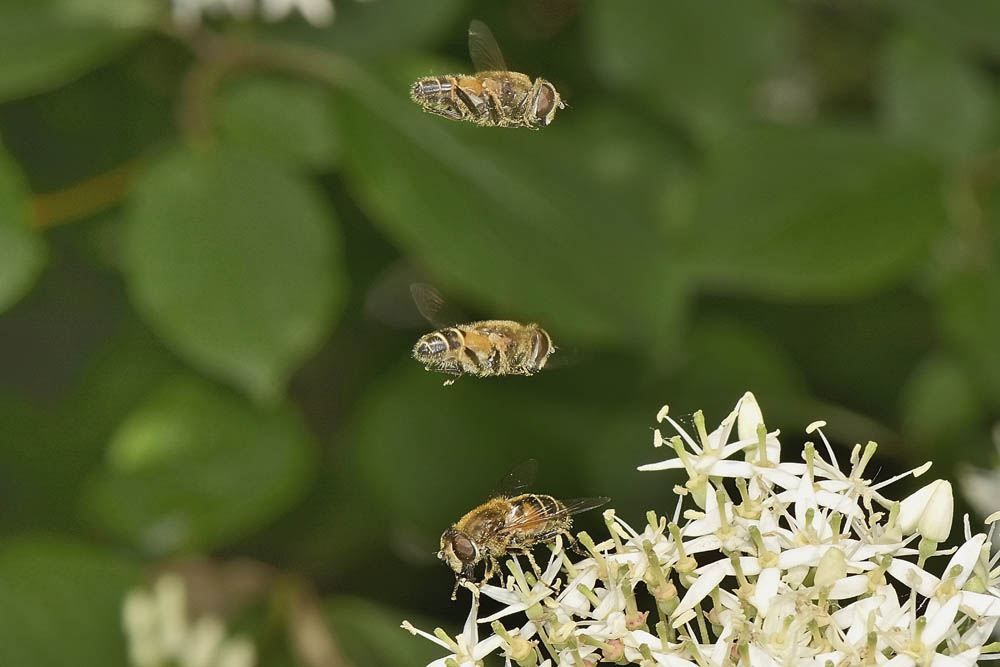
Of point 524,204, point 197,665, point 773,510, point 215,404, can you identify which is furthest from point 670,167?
point 773,510

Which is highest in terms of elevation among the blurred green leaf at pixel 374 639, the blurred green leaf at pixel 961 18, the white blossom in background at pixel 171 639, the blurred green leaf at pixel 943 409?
the blurred green leaf at pixel 961 18

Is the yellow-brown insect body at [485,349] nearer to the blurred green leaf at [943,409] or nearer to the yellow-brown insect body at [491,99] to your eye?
the yellow-brown insect body at [491,99]

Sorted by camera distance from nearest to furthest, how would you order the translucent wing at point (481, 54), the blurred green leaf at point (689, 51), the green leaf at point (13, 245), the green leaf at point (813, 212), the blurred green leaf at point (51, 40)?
the translucent wing at point (481, 54)
the green leaf at point (13, 245)
the blurred green leaf at point (51, 40)
the green leaf at point (813, 212)
the blurred green leaf at point (689, 51)

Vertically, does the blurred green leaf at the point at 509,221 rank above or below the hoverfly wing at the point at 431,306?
below

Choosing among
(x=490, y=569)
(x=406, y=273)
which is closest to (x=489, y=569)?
(x=490, y=569)

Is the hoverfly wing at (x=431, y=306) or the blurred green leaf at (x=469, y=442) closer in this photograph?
the hoverfly wing at (x=431, y=306)

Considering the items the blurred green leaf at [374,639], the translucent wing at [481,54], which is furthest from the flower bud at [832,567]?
the blurred green leaf at [374,639]

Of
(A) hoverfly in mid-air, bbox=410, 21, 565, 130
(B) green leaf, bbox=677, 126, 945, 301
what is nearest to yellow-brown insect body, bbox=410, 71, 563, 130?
(A) hoverfly in mid-air, bbox=410, 21, 565, 130

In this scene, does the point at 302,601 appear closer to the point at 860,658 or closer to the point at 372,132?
the point at 372,132

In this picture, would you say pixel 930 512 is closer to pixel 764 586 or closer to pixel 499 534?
pixel 764 586
